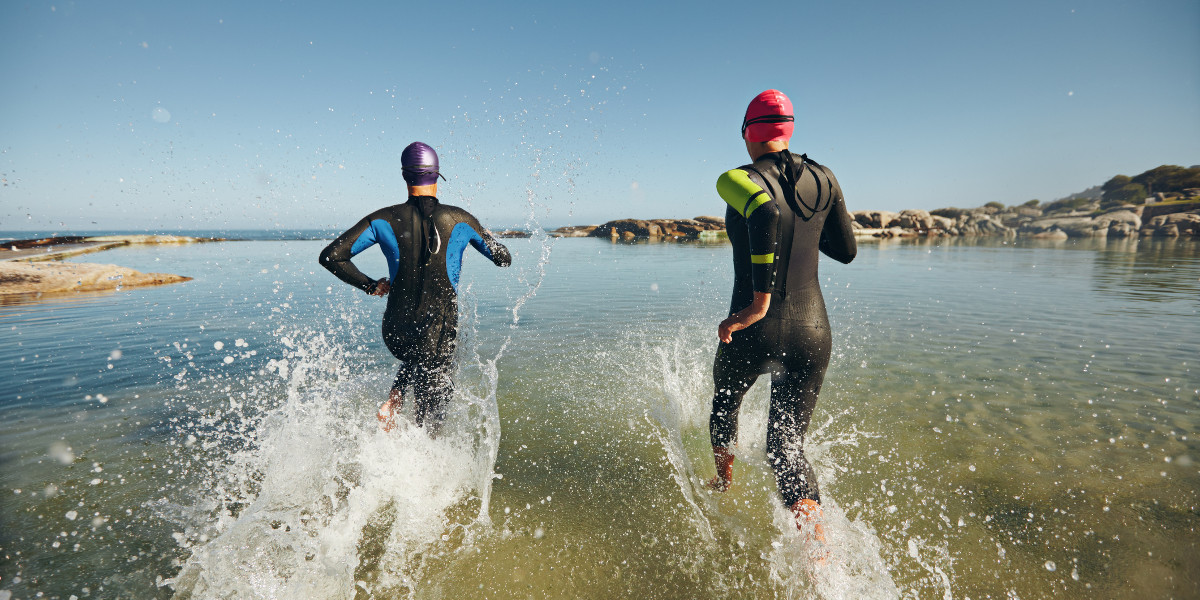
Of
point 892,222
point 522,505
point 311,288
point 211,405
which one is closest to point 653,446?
point 522,505

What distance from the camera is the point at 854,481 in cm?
392

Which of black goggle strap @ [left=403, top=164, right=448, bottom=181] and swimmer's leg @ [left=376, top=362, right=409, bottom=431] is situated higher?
black goggle strap @ [left=403, top=164, right=448, bottom=181]

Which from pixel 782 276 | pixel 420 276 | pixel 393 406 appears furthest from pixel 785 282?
pixel 393 406

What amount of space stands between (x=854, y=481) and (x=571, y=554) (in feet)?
8.57

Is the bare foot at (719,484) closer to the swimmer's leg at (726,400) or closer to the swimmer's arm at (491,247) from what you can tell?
the swimmer's leg at (726,400)

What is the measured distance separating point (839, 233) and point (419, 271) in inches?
127

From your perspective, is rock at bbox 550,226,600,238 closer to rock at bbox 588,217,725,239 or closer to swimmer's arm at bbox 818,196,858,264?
rock at bbox 588,217,725,239

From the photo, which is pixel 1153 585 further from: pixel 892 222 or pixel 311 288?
pixel 892 222

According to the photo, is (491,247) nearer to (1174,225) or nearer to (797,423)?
(797,423)

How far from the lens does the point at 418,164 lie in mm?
3684

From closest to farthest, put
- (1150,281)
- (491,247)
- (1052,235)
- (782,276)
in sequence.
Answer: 1. (782,276)
2. (491,247)
3. (1150,281)
4. (1052,235)

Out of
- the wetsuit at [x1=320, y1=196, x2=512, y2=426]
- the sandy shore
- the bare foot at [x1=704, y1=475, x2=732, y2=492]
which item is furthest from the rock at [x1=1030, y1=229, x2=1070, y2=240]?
the sandy shore

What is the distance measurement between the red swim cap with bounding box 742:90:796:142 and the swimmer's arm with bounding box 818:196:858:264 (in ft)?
1.90

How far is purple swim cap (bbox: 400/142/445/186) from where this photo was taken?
3.68 meters
